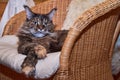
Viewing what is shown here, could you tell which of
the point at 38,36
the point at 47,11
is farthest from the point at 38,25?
the point at 47,11

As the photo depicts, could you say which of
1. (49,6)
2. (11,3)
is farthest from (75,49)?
(11,3)

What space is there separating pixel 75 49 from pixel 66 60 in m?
0.09

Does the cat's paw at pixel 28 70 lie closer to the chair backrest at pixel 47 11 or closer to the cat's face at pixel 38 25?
the cat's face at pixel 38 25

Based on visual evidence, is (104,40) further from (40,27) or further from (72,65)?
(40,27)

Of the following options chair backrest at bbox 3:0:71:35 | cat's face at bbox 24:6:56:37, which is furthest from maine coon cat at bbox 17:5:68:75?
chair backrest at bbox 3:0:71:35

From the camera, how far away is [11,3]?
2229mm

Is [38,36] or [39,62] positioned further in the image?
[38,36]

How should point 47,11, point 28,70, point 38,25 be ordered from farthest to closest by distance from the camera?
point 47,11 < point 38,25 < point 28,70

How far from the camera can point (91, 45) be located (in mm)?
1318

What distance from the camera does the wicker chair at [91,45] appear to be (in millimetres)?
1202

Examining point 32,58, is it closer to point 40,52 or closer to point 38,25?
point 40,52

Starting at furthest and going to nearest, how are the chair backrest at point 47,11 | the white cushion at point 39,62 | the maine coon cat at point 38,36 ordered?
1. the chair backrest at point 47,11
2. the maine coon cat at point 38,36
3. the white cushion at point 39,62

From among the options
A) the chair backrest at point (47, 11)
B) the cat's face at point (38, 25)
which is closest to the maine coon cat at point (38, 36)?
the cat's face at point (38, 25)

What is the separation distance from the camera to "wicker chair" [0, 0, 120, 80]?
1.20 metres
